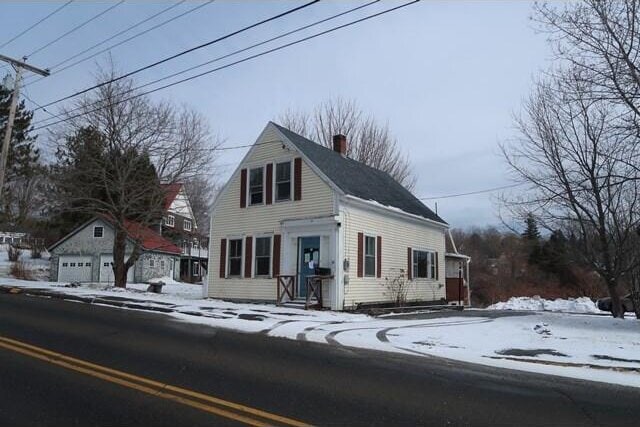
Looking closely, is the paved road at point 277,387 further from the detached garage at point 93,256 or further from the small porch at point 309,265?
the detached garage at point 93,256

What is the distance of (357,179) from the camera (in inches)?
854

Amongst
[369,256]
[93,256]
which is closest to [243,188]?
[369,256]

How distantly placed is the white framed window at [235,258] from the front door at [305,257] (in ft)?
9.29

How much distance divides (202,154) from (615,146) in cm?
1806

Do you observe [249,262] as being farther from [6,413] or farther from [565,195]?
[6,413]

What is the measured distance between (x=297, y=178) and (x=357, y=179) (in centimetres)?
340

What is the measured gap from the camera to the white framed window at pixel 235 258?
20.4m

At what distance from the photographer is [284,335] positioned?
1109 cm

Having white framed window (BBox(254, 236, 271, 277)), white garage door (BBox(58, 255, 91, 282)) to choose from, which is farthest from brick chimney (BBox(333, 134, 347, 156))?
white garage door (BBox(58, 255, 91, 282))

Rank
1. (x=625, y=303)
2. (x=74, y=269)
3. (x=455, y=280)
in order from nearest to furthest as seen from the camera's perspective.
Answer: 1. (x=625, y=303)
2. (x=455, y=280)
3. (x=74, y=269)

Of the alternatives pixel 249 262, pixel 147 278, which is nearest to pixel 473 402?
pixel 249 262

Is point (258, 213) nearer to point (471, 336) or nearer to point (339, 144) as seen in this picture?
point (339, 144)

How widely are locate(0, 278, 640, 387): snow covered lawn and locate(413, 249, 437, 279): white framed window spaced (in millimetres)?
6617

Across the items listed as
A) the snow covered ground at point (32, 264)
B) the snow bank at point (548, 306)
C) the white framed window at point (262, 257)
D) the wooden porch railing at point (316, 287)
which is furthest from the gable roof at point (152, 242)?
the snow bank at point (548, 306)
